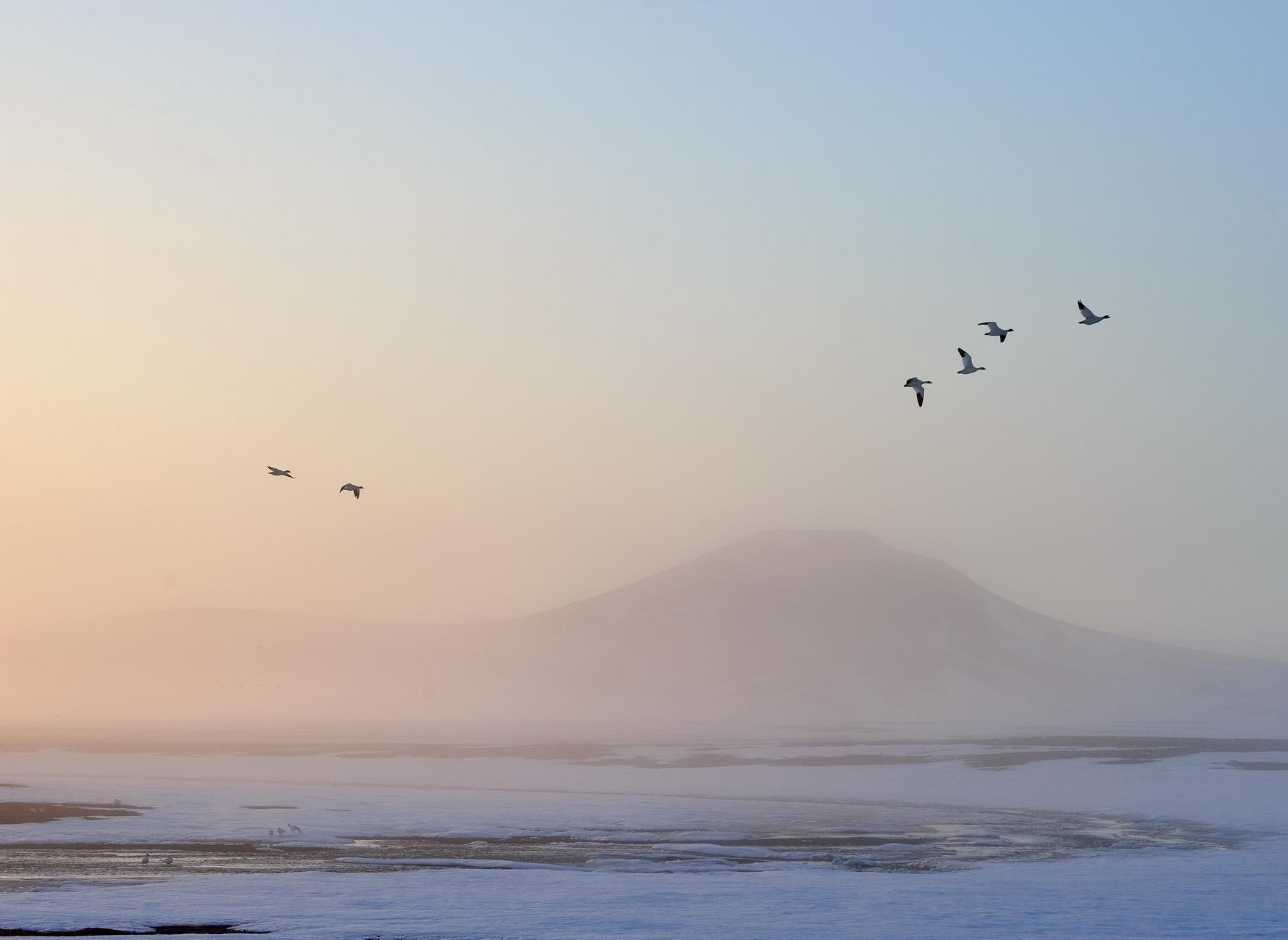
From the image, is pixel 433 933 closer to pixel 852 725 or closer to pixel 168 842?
pixel 168 842

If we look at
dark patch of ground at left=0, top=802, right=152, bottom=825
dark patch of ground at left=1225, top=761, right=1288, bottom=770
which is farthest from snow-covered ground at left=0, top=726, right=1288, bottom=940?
dark patch of ground at left=0, top=802, right=152, bottom=825

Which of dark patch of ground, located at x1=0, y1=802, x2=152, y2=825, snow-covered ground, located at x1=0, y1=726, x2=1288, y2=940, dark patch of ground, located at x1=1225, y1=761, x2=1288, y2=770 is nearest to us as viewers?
snow-covered ground, located at x1=0, y1=726, x2=1288, y2=940

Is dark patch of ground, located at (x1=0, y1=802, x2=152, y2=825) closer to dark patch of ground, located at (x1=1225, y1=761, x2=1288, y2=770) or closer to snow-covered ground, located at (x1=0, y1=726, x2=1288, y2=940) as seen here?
snow-covered ground, located at (x1=0, y1=726, x2=1288, y2=940)

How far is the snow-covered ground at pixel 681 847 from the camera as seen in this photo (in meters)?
25.7

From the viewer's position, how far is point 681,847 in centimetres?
3584

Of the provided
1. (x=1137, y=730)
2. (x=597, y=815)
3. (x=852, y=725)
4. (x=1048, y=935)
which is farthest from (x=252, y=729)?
(x=1048, y=935)

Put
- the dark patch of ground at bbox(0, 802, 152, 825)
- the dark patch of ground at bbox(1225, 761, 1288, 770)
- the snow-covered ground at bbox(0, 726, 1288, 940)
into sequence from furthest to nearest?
1. the dark patch of ground at bbox(1225, 761, 1288, 770)
2. the dark patch of ground at bbox(0, 802, 152, 825)
3. the snow-covered ground at bbox(0, 726, 1288, 940)

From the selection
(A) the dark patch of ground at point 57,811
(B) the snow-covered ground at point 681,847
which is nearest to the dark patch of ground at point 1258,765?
(B) the snow-covered ground at point 681,847

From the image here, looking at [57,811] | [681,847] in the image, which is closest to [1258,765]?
[681,847]

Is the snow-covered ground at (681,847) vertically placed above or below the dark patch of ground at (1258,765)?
below

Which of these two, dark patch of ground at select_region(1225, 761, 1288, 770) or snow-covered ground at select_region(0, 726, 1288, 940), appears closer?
snow-covered ground at select_region(0, 726, 1288, 940)

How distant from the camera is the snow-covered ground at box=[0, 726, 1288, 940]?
25.7 metres

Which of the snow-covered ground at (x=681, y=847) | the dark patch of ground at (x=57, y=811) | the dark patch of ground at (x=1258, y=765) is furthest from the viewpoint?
the dark patch of ground at (x=1258, y=765)

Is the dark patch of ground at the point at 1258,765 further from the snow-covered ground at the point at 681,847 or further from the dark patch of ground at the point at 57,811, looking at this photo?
the dark patch of ground at the point at 57,811
